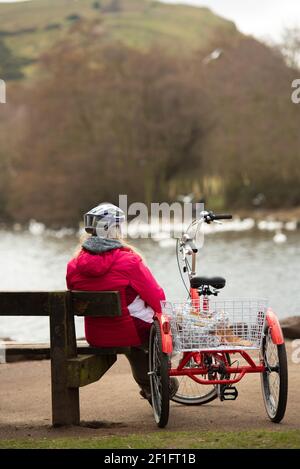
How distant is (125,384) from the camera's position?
31.0 ft

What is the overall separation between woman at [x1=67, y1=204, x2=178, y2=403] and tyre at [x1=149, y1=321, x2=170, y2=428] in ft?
0.64

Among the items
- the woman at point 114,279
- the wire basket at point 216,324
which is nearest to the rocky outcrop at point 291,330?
the woman at point 114,279

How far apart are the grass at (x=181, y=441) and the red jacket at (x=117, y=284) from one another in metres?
0.92

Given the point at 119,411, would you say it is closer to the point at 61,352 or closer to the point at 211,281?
the point at 61,352

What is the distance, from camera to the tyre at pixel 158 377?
698cm

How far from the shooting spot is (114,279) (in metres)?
7.43

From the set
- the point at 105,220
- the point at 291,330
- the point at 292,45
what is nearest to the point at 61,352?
the point at 105,220

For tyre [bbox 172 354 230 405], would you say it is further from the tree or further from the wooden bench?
the tree

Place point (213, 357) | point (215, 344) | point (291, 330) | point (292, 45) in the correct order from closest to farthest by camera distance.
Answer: point (215, 344)
point (213, 357)
point (291, 330)
point (292, 45)

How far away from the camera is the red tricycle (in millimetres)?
7016

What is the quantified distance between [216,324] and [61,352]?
111 cm

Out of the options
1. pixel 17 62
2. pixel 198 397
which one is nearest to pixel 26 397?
pixel 198 397

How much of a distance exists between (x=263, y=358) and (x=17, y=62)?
109179mm

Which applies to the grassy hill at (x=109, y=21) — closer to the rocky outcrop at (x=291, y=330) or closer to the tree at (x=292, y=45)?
the tree at (x=292, y=45)
